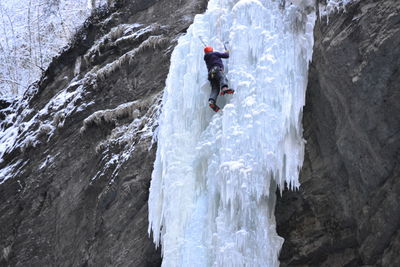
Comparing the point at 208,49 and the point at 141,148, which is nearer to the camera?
the point at 208,49

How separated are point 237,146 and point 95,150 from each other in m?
4.44

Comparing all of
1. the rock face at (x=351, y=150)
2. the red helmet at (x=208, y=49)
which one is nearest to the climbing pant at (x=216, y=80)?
the red helmet at (x=208, y=49)

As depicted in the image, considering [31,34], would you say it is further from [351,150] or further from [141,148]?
[351,150]

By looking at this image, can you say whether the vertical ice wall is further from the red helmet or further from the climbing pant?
the red helmet

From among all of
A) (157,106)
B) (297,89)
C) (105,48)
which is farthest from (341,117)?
(105,48)

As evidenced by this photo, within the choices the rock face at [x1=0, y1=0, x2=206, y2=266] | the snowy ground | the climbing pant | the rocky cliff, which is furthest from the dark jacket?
the snowy ground

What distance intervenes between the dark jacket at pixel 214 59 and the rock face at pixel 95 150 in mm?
2270

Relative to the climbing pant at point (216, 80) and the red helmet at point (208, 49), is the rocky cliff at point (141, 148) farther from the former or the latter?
the red helmet at point (208, 49)

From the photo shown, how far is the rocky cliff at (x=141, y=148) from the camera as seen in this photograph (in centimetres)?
630

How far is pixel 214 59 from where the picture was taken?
26.4 ft

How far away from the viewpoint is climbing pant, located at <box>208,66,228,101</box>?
7812mm

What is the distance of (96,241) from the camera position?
9.62 metres

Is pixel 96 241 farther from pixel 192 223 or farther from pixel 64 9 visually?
pixel 64 9

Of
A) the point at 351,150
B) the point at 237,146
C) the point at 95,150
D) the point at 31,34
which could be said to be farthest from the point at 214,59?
the point at 31,34
